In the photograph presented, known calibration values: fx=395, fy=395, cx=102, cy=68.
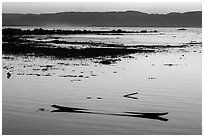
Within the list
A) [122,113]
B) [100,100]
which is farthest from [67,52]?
[122,113]

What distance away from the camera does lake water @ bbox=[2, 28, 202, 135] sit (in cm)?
937

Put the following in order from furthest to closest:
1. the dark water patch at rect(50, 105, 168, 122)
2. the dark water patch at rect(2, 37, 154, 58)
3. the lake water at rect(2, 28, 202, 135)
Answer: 1. the dark water patch at rect(2, 37, 154, 58)
2. the dark water patch at rect(50, 105, 168, 122)
3. the lake water at rect(2, 28, 202, 135)

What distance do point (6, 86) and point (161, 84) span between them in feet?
19.1

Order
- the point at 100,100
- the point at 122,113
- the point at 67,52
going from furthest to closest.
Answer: the point at 67,52
the point at 100,100
the point at 122,113

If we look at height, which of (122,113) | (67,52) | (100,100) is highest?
(67,52)

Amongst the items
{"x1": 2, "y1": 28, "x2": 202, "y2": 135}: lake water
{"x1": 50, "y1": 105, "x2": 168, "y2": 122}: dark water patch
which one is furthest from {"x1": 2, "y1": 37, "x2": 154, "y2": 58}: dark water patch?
{"x1": 50, "y1": 105, "x2": 168, "y2": 122}: dark water patch

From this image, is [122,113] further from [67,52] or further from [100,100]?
[67,52]

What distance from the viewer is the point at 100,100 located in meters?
12.2

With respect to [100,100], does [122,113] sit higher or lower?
lower

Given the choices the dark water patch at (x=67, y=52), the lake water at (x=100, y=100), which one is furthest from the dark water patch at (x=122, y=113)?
the dark water patch at (x=67, y=52)

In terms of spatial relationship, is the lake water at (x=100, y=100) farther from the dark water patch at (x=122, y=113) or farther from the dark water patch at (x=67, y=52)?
the dark water patch at (x=67, y=52)

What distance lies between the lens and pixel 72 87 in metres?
14.4

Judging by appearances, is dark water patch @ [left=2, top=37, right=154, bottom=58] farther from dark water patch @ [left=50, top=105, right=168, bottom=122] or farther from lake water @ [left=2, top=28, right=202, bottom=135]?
dark water patch @ [left=50, top=105, right=168, bottom=122]

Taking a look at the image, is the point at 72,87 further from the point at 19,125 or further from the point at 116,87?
the point at 19,125
